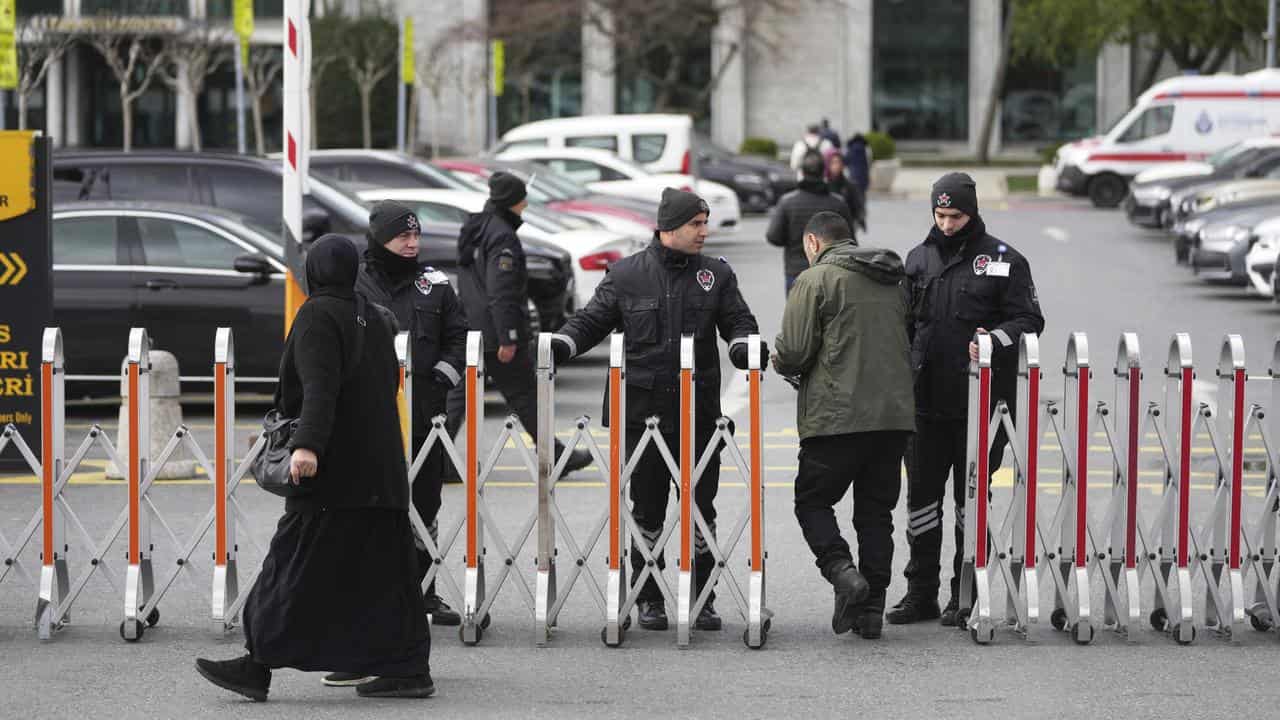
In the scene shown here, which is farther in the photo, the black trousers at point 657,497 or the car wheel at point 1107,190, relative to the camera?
the car wheel at point 1107,190

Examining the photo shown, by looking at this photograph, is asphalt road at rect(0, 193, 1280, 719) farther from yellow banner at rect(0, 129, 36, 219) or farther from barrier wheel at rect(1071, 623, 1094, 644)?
yellow banner at rect(0, 129, 36, 219)

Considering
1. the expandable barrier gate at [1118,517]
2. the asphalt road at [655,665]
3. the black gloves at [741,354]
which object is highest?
the black gloves at [741,354]

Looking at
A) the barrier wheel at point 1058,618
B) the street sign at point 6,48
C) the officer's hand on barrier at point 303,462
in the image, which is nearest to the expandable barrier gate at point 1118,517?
the barrier wheel at point 1058,618

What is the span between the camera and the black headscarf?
22.1 ft

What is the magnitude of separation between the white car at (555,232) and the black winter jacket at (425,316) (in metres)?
7.86

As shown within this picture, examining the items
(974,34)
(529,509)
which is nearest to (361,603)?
(529,509)

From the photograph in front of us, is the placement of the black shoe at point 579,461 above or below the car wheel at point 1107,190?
below

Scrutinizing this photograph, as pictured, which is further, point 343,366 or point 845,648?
point 845,648

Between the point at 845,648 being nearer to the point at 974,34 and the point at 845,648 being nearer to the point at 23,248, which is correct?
the point at 23,248

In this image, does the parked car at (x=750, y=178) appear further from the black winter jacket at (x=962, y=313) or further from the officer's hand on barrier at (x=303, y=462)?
the officer's hand on barrier at (x=303, y=462)

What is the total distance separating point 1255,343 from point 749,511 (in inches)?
456

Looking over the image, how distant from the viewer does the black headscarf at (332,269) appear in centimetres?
673

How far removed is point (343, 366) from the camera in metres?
6.77

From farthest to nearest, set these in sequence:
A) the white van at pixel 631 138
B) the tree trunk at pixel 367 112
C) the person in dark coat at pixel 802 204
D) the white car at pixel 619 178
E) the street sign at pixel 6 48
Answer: the tree trunk at pixel 367 112, the white van at pixel 631 138, the white car at pixel 619 178, the street sign at pixel 6 48, the person in dark coat at pixel 802 204
